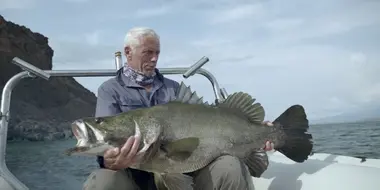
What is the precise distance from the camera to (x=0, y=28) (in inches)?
3041

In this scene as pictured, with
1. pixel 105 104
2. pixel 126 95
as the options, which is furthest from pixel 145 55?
pixel 105 104

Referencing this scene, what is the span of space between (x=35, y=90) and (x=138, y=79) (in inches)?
3499

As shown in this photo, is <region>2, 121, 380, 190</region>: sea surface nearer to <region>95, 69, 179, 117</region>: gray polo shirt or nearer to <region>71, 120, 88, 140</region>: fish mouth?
<region>95, 69, 179, 117</region>: gray polo shirt

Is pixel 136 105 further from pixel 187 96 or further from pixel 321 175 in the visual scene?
pixel 321 175

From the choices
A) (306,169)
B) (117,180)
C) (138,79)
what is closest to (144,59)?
(138,79)

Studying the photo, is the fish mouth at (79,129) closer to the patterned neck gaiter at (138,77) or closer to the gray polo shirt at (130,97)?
the gray polo shirt at (130,97)

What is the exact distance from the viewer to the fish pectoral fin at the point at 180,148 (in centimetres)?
260

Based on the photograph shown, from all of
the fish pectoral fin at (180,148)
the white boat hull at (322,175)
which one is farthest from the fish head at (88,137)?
the white boat hull at (322,175)

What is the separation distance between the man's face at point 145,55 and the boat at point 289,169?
1.86 ft

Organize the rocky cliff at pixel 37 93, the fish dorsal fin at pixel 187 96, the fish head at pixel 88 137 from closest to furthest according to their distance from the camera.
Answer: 1. the fish head at pixel 88 137
2. the fish dorsal fin at pixel 187 96
3. the rocky cliff at pixel 37 93

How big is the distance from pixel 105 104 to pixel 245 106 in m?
0.99

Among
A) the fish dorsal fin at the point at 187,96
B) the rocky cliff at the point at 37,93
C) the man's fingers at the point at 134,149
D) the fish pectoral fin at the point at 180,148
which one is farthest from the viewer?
the rocky cliff at the point at 37,93

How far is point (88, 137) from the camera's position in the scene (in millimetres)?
2420

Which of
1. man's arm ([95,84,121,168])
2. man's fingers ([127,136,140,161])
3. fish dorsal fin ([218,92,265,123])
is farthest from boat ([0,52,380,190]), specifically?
man's fingers ([127,136,140,161])
